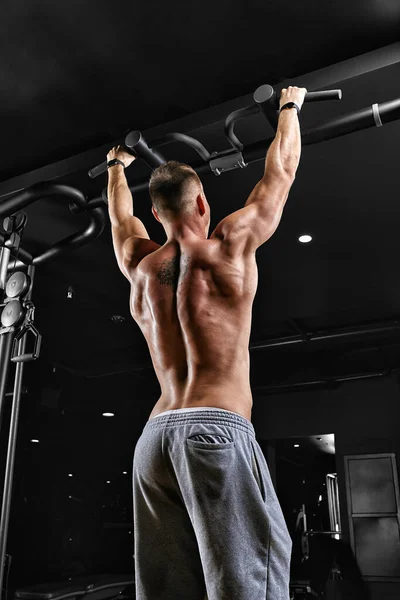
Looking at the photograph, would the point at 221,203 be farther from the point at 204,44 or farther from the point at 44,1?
the point at 44,1

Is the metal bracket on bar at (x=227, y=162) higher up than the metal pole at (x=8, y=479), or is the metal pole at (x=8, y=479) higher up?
the metal bracket on bar at (x=227, y=162)

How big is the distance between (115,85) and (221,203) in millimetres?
1181

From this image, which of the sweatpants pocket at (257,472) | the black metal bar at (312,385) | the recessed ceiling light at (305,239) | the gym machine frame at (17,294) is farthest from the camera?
the black metal bar at (312,385)

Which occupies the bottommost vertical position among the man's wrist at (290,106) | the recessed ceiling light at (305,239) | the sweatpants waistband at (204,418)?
the sweatpants waistband at (204,418)

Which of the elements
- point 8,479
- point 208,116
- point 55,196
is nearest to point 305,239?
point 208,116

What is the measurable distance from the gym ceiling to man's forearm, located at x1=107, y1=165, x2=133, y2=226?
62cm

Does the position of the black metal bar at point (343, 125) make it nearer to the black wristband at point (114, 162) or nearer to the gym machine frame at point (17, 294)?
the black wristband at point (114, 162)

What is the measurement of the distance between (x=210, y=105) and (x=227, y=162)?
1.50 feet

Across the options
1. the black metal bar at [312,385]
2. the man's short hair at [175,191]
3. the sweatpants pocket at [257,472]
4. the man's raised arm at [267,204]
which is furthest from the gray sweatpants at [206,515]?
the black metal bar at [312,385]

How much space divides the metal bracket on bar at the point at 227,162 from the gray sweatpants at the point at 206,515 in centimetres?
127

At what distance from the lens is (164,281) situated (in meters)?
1.68

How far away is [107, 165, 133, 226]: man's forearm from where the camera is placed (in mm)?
2088

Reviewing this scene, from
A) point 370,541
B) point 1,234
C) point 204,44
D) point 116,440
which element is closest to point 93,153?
point 1,234

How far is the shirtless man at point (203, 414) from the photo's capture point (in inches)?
51.0
